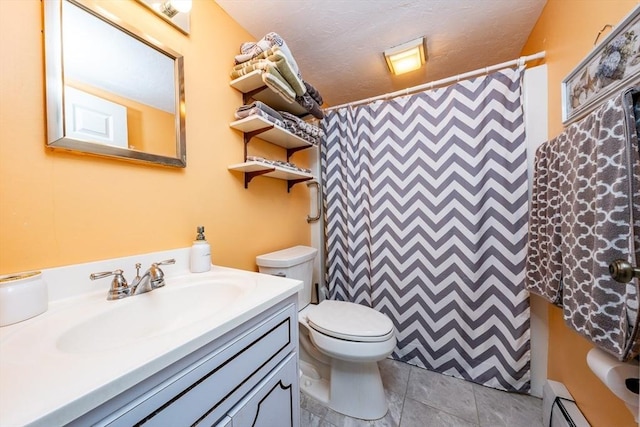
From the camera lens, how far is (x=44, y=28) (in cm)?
63

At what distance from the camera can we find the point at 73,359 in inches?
15.4

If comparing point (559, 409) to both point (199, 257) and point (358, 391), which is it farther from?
point (199, 257)

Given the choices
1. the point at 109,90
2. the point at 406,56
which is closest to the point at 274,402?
the point at 109,90

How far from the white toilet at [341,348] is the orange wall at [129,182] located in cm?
28

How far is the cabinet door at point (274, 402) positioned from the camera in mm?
577

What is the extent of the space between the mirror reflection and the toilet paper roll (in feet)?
4.91

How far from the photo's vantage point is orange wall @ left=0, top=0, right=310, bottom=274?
1.93ft

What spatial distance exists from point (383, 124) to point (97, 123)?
1.44 m

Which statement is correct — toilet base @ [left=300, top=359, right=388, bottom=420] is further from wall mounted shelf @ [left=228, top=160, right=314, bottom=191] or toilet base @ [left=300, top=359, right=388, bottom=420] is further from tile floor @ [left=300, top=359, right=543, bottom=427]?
wall mounted shelf @ [left=228, top=160, right=314, bottom=191]

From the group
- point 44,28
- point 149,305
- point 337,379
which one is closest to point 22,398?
point 149,305

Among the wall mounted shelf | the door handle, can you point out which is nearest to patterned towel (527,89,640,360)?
the door handle

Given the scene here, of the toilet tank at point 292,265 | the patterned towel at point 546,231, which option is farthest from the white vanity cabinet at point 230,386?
the patterned towel at point 546,231

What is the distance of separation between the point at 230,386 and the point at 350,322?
0.71m

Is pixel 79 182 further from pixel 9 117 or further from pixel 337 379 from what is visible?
pixel 337 379
